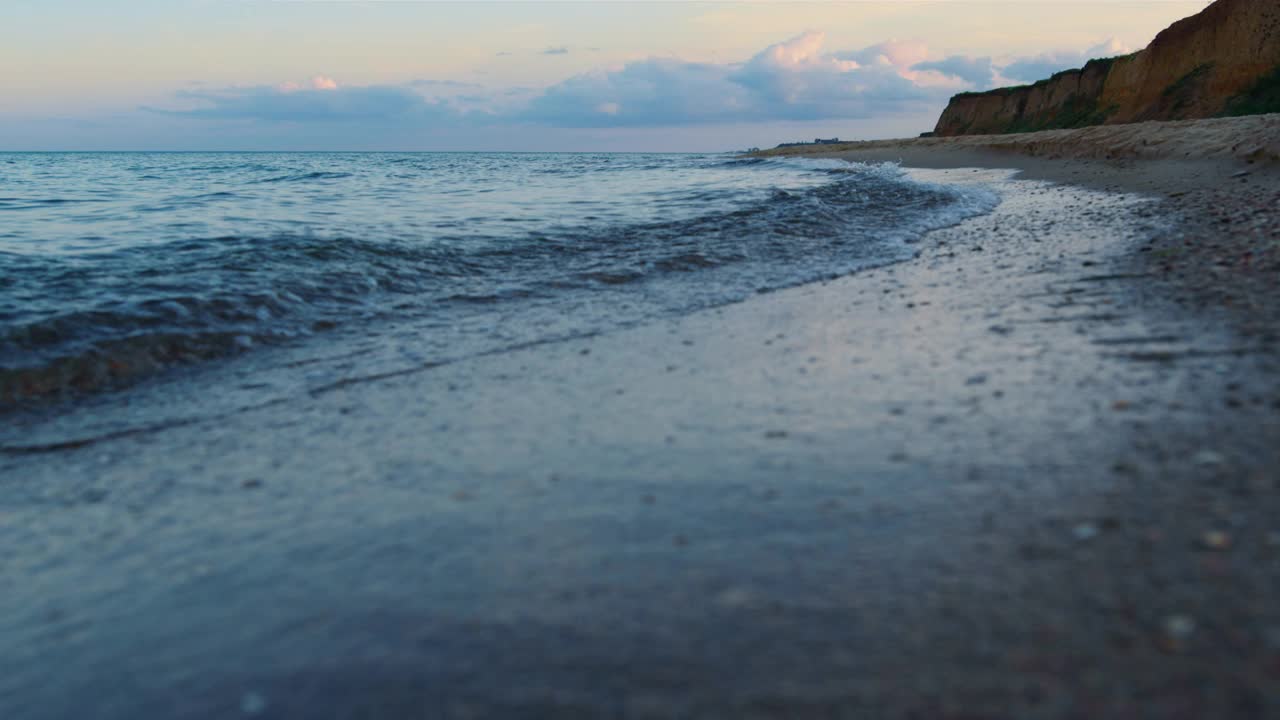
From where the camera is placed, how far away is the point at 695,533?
6.96ft

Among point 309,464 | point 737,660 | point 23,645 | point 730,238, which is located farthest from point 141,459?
point 730,238

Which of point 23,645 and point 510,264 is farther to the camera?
point 510,264

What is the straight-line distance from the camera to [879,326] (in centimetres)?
451

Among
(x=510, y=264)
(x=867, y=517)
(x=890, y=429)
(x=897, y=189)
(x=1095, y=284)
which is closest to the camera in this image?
(x=867, y=517)

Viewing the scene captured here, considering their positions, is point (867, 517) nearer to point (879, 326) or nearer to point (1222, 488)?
point (1222, 488)

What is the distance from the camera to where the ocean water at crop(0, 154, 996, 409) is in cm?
511

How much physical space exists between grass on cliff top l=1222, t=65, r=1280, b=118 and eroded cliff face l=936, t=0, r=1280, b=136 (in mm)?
34

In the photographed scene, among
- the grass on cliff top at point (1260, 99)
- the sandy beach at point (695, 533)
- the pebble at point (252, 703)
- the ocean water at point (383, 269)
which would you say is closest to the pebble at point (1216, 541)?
the sandy beach at point (695, 533)

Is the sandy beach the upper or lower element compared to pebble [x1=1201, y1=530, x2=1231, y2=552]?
lower

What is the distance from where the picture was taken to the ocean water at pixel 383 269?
16.8ft

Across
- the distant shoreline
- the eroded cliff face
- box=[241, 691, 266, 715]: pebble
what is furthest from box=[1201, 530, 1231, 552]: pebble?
the eroded cliff face

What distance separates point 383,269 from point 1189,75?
31.4 metres

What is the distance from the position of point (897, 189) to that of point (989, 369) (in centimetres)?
1329

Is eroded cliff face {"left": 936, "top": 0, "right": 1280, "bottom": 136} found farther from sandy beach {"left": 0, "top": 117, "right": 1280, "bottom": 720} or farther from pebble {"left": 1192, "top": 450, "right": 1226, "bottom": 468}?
pebble {"left": 1192, "top": 450, "right": 1226, "bottom": 468}
